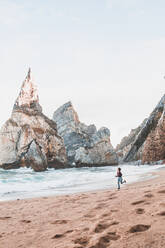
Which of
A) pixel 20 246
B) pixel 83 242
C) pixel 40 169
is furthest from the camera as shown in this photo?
pixel 40 169

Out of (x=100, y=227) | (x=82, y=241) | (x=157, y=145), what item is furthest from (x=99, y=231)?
(x=157, y=145)

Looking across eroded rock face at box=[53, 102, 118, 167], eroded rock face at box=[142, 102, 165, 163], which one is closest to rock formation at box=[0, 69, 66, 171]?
eroded rock face at box=[53, 102, 118, 167]

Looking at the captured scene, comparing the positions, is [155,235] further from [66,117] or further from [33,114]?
[66,117]

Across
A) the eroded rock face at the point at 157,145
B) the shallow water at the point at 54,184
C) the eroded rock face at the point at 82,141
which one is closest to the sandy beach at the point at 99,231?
the shallow water at the point at 54,184

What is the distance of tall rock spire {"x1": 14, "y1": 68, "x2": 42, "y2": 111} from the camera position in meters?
42.7

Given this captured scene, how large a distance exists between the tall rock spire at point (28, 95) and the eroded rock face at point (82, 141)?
19364 millimetres

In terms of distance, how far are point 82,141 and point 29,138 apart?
33.4 meters

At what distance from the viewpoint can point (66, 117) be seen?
262 ft

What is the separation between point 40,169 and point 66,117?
46.9 m

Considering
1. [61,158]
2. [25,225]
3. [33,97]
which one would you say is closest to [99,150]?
[61,158]

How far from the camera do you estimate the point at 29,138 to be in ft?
121

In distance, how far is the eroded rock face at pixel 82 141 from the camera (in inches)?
2266

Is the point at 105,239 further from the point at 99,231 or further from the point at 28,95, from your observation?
the point at 28,95

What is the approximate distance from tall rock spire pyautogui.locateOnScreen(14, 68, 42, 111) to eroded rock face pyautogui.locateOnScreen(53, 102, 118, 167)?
63.5 ft
